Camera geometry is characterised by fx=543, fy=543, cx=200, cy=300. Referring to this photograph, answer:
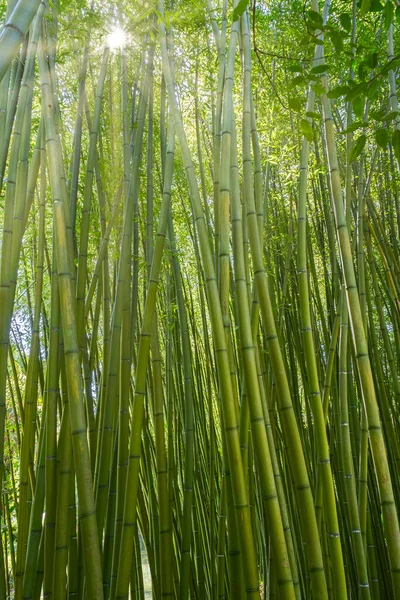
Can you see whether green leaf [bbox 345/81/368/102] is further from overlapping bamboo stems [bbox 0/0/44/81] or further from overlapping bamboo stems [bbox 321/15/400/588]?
overlapping bamboo stems [bbox 0/0/44/81]

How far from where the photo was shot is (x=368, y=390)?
148cm

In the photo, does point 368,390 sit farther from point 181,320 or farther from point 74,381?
point 181,320

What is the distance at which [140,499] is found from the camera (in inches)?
101

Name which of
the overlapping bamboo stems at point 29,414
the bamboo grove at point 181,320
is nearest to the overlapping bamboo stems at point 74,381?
the bamboo grove at point 181,320

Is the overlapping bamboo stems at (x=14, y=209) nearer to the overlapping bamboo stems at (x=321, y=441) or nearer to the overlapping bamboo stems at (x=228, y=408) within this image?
the overlapping bamboo stems at (x=228, y=408)

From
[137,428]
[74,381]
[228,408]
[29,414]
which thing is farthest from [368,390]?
[29,414]

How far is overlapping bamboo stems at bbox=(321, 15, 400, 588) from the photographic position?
1408 millimetres

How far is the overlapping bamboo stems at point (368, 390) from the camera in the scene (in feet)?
4.62

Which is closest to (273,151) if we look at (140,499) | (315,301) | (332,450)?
(315,301)

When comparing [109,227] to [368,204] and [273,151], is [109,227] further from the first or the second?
[368,204]

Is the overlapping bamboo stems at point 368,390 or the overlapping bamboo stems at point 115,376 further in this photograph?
the overlapping bamboo stems at point 115,376

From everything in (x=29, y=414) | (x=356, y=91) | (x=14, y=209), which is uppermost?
(x=14, y=209)

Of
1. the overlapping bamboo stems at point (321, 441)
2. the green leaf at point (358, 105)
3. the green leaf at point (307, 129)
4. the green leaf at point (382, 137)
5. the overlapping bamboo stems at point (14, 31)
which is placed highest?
the green leaf at point (307, 129)

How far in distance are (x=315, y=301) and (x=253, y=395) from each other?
85.6 inches
